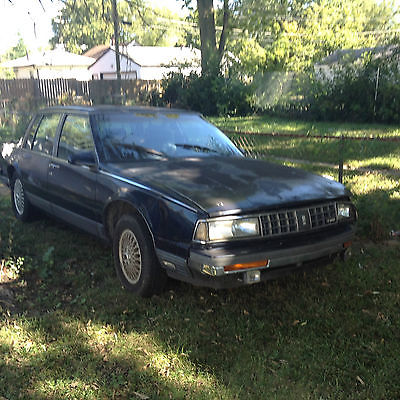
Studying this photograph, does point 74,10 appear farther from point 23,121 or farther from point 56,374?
point 56,374

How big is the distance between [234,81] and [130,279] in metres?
17.8

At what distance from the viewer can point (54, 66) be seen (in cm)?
5119

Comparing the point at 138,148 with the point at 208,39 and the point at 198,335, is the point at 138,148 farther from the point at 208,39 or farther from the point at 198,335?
the point at 208,39

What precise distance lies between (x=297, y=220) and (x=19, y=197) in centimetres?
411

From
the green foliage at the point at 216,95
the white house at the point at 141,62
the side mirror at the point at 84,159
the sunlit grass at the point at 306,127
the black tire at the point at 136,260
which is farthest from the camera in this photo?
the white house at the point at 141,62

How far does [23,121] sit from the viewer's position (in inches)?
639

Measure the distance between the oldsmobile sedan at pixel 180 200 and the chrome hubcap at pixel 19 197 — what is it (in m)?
0.69

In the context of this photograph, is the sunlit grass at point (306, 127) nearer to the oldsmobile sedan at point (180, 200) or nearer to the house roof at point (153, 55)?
the oldsmobile sedan at point (180, 200)

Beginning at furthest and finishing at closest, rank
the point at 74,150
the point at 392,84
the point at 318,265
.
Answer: the point at 392,84 < the point at 74,150 < the point at 318,265

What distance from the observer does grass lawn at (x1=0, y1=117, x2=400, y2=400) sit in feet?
9.51

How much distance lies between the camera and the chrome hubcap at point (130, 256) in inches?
156

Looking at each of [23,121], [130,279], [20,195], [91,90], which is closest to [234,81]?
[91,90]

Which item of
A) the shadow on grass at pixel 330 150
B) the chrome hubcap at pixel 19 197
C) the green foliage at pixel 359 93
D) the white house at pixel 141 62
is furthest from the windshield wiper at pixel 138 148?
the white house at pixel 141 62


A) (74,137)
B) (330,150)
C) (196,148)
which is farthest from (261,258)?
(330,150)
